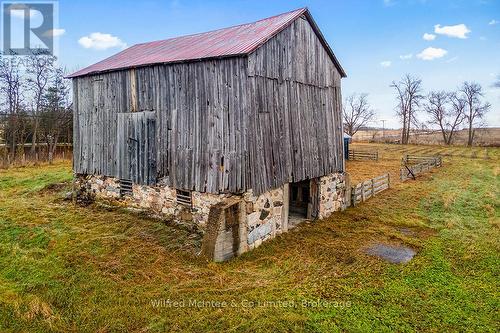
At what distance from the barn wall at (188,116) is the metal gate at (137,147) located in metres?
0.26

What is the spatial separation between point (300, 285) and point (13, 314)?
5569 millimetres

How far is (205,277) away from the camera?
7.67 metres

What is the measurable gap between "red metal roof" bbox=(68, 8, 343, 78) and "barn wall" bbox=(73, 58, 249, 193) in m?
0.25

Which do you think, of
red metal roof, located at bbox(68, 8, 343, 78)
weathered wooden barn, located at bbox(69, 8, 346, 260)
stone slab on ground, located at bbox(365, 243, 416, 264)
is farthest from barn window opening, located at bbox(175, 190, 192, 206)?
stone slab on ground, located at bbox(365, 243, 416, 264)

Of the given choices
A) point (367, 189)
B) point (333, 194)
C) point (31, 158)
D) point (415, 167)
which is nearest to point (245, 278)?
point (333, 194)

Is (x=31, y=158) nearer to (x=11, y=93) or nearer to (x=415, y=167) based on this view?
(x=11, y=93)

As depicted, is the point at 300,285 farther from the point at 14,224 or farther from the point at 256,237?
the point at 14,224

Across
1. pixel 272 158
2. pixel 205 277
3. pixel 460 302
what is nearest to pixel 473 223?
pixel 460 302

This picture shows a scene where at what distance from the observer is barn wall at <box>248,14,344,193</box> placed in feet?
31.1

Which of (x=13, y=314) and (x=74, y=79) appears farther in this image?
(x=74, y=79)

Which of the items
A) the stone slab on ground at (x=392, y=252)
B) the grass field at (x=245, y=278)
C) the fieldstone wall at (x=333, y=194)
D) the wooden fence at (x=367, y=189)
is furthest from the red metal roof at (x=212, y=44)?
the wooden fence at (x=367, y=189)

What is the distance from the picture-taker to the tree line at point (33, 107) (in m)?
28.5

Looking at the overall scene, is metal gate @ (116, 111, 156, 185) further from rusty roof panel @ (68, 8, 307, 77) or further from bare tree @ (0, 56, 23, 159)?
bare tree @ (0, 56, 23, 159)

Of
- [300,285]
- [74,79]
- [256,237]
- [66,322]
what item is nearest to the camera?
[66,322]
